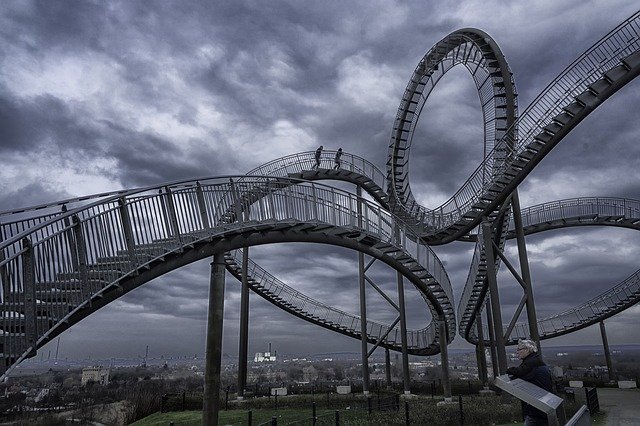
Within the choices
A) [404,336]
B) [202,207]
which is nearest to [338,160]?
[404,336]

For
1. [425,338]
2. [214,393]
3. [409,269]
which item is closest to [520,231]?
[409,269]

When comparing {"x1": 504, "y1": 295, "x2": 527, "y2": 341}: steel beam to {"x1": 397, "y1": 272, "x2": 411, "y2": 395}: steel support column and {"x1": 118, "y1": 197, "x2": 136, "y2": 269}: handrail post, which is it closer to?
{"x1": 397, "y1": 272, "x2": 411, "y2": 395}: steel support column

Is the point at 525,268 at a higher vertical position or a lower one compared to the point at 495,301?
higher

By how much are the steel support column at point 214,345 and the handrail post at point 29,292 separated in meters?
4.85

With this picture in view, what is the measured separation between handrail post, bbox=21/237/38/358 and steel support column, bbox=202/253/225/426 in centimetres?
485

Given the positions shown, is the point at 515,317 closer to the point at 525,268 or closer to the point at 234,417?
the point at 525,268

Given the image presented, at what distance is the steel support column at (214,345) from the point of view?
11297 millimetres

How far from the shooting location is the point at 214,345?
38.8 ft

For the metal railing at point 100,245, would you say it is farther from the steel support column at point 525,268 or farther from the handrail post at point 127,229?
the steel support column at point 525,268

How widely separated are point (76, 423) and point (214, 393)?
11.6 metres

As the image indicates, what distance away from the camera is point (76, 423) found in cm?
1919

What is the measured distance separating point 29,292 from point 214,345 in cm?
541

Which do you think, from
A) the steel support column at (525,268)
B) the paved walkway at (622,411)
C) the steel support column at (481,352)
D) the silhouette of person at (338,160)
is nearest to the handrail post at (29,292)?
the paved walkway at (622,411)

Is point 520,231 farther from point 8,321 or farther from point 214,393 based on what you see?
point 8,321
